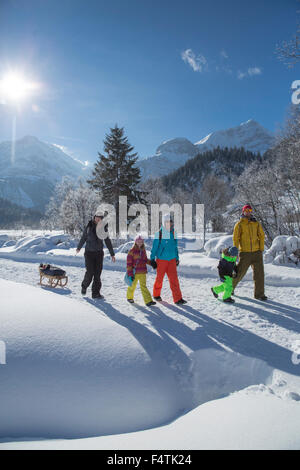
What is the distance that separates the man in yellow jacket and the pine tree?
57.8 feet

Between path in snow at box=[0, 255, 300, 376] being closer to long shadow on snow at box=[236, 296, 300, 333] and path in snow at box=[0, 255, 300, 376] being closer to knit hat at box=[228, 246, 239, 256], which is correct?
long shadow on snow at box=[236, 296, 300, 333]

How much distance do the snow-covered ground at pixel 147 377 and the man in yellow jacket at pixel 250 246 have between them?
836mm

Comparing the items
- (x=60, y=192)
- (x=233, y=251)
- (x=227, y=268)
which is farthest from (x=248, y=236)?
(x=60, y=192)

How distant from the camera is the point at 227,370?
9.41ft

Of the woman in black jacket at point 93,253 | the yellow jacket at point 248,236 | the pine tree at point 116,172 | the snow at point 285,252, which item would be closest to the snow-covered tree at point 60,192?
the pine tree at point 116,172

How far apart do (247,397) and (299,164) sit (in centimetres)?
1106

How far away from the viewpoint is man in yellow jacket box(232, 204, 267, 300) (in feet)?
16.8

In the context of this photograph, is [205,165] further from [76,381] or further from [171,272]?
[76,381]

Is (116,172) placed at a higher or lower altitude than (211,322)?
higher

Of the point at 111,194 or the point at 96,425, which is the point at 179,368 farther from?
the point at 111,194

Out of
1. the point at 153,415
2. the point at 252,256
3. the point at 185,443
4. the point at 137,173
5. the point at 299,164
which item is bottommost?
the point at 153,415

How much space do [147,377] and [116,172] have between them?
21333 millimetres

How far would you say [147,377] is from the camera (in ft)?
8.60

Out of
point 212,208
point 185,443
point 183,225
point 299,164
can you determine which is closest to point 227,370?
point 185,443
